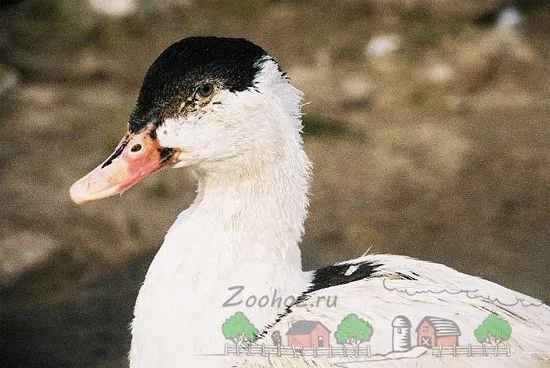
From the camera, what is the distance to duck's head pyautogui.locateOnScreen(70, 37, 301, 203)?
2.41 meters

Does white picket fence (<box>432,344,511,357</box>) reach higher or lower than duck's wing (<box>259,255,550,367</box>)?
lower

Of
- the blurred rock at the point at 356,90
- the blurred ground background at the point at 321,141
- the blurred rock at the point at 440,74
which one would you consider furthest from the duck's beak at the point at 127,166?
the blurred rock at the point at 440,74

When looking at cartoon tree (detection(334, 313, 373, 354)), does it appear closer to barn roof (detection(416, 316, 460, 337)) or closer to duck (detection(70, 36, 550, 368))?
duck (detection(70, 36, 550, 368))

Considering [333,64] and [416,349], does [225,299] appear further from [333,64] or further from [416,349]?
[333,64]

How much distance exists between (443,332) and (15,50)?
4.71 meters

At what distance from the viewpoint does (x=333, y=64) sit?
6.23m

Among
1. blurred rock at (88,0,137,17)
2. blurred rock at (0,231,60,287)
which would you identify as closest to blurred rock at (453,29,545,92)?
→ blurred rock at (88,0,137,17)

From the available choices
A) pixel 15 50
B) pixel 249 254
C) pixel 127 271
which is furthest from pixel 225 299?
pixel 15 50

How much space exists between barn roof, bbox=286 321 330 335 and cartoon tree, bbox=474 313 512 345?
0.40 m

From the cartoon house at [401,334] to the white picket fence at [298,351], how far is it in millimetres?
73

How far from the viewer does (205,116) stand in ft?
7.97

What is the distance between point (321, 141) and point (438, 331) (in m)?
3.12

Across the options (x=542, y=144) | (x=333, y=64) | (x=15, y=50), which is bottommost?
(x=542, y=144)

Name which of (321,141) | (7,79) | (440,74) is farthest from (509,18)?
(7,79)
